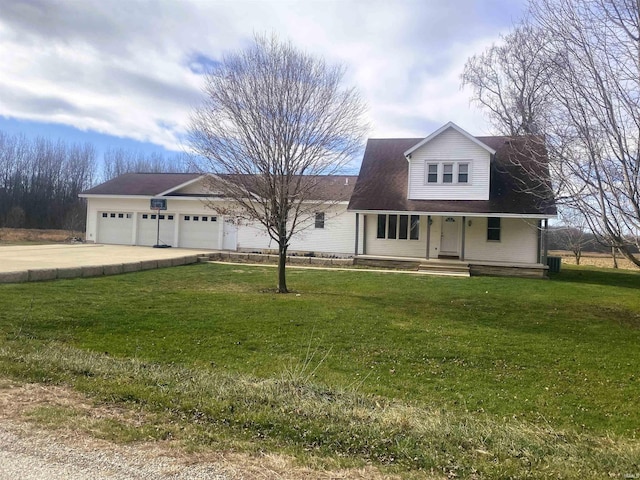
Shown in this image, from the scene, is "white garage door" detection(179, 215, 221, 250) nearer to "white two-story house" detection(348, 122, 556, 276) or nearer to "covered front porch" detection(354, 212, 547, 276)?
"white two-story house" detection(348, 122, 556, 276)

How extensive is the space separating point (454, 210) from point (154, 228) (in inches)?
666

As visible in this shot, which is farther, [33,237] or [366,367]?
[33,237]

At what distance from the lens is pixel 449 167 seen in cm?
2081

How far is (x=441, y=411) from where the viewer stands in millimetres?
4566

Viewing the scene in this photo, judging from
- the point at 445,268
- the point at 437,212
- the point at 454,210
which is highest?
the point at 454,210

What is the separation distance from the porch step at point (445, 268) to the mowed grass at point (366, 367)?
630 cm

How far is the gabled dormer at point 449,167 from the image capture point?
20.3 meters

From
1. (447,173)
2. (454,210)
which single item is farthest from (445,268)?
(447,173)

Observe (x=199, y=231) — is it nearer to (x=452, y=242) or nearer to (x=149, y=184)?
(x=149, y=184)

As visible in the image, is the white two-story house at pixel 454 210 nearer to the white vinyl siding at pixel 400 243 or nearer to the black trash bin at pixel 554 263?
the white vinyl siding at pixel 400 243

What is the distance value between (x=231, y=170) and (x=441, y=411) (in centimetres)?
927

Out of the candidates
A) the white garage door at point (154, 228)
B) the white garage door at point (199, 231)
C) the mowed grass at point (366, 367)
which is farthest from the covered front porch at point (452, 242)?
the white garage door at point (154, 228)

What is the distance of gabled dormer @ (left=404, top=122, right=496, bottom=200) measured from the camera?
20297mm

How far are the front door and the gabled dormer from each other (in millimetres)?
1104
